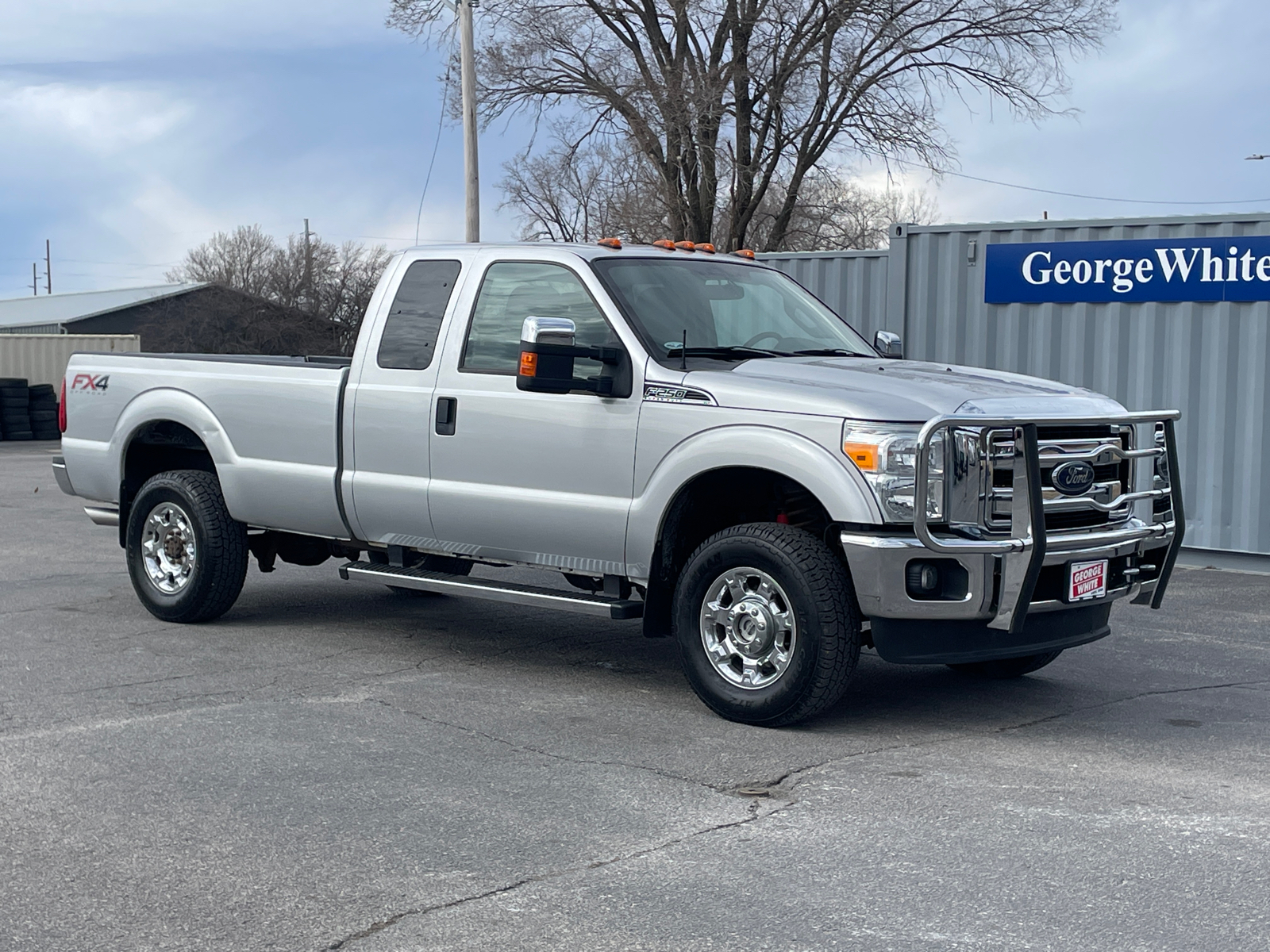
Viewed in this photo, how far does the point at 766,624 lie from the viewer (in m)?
6.18

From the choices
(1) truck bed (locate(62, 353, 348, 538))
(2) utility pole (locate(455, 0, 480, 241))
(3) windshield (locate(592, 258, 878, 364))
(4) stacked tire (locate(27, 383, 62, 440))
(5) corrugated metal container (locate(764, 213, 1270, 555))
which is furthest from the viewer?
(4) stacked tire (locate(27, 383, 62, 440))

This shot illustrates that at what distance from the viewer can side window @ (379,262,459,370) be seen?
7477 millimetres

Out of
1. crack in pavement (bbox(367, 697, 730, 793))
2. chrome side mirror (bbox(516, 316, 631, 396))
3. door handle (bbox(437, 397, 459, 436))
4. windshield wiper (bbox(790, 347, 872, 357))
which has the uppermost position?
windshield wiper (bbox(790, 347, 872, 357))

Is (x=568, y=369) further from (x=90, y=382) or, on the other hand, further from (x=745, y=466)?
(x=90, y=382)

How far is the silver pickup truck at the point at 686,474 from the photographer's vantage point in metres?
5.85

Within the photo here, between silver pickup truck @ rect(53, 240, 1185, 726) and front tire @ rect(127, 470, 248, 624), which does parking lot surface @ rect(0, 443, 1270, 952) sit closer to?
front tire @ rect(127, 470, 248, 624)

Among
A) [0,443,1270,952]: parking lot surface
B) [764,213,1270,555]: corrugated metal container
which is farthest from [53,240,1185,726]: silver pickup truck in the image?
[764,213,1270,555]: corrugated metal container

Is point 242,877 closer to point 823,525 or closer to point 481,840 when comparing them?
point 481,840

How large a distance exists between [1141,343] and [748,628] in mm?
7673

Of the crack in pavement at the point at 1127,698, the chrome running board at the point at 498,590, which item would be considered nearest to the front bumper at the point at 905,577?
the crack in pavement at the point at 1127,698

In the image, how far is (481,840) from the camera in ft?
15.3

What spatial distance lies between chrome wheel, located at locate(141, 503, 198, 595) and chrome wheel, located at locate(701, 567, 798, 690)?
11.5 feet

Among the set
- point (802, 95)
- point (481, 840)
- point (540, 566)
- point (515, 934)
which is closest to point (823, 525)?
point (540, 566)

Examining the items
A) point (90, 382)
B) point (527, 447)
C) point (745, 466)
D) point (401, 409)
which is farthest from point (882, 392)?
point (90, 382)
